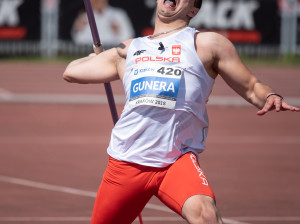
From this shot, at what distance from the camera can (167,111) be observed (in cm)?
511

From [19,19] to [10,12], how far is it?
391 millimetres

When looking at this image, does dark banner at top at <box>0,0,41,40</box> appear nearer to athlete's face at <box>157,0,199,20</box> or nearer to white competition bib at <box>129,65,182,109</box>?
athlete's face at <box>157,0,199,20</box>

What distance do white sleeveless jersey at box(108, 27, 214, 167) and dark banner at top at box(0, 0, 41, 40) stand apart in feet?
82.8

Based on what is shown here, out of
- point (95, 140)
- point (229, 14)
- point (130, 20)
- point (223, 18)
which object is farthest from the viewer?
point (229, 14)

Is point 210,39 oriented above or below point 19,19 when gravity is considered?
above

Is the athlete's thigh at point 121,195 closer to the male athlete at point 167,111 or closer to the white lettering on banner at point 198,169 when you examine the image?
the male athlete at point 167,111

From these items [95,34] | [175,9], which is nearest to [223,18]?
[95,34]

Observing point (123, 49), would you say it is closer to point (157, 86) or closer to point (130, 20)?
point (157, 86)

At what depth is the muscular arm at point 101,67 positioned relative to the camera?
5367mm

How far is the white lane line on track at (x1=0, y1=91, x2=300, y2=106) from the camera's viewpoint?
68.7ft

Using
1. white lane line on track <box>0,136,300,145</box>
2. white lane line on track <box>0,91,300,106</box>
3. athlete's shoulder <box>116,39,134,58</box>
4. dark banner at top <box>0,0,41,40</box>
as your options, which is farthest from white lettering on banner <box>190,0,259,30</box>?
athlete's shoulder <box>116,39,134,58</box>

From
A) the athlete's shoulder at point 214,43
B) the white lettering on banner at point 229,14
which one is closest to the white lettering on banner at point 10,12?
the white lettering on banner at point 229,14

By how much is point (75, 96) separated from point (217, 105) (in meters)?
4.05

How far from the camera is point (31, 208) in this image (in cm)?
934
